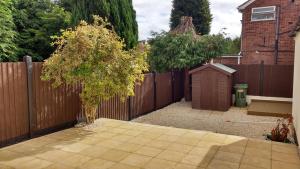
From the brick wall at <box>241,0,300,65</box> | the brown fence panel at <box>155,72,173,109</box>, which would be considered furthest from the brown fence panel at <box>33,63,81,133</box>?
the brick wall at <box>241,0,300,65</box>

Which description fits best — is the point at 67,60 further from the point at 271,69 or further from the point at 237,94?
the point at 271,69

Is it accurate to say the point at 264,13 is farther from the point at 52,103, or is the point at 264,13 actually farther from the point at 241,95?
the point at 52,103

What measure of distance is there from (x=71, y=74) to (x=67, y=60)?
38 centimetres

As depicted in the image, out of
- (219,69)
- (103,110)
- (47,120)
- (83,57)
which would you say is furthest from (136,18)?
(47,120)

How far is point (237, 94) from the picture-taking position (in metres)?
11.1

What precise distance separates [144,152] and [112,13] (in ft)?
21.6

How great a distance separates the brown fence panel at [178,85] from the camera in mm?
12430

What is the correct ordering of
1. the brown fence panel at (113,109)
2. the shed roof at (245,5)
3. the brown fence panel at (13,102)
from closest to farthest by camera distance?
the brown fence panel at (13,102) → the brown fence panel at (113,109) → the shed roof at (245,5)

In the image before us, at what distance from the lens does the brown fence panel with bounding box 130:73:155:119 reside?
877 centimetres

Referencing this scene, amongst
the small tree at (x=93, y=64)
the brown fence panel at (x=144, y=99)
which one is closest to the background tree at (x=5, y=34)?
the brown fence panel at (x=144, y=99)

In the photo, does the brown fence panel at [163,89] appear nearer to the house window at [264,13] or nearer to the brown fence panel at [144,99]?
the brown fence panel at [144,99]

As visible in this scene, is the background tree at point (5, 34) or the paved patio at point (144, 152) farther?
the background tree at point (5, 34)

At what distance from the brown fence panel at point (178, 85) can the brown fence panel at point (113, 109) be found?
4.59m

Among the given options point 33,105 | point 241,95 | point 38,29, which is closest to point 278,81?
point 241,95
